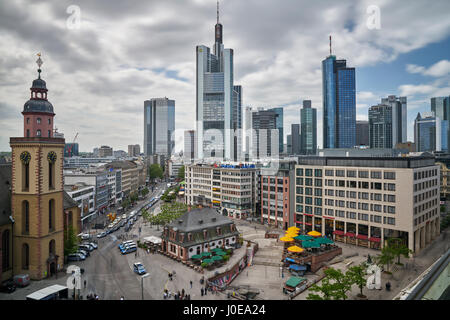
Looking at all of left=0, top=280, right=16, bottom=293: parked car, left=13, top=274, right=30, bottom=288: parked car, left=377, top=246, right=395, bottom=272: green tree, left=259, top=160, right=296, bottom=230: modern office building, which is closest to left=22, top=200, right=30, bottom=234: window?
left=13, top=274, right=30, bottom=288: parked car

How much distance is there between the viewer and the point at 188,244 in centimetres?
5334

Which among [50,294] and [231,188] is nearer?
[50,294]

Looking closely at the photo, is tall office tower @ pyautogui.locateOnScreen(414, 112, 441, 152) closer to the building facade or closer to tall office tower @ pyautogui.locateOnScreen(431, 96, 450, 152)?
tall office tower @ pyautogui.locateOnScreen(431, 96, 450, 152)

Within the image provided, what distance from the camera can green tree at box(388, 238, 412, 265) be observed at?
155 ft

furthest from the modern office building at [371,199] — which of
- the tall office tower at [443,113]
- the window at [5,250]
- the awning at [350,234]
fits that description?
the window at [5,250]

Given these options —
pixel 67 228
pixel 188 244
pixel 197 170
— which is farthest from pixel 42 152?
pixel 197 170

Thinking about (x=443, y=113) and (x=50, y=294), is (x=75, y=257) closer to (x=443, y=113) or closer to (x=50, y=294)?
(x=50, y=294)

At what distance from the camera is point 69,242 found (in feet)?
165

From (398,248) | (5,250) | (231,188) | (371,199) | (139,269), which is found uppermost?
(371,199)

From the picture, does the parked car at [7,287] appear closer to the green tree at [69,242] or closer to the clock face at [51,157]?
the green tree at [69,242]

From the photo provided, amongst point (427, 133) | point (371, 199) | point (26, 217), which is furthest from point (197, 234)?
point (427, 133)

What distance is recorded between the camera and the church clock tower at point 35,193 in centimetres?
4253

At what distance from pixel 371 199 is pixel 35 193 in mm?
61006
